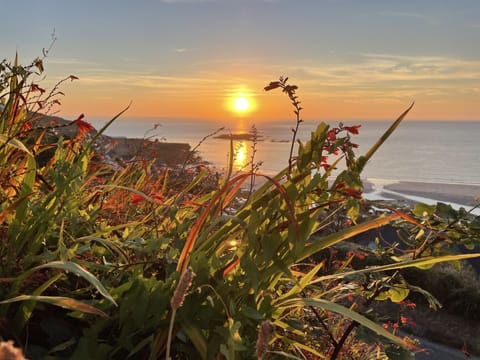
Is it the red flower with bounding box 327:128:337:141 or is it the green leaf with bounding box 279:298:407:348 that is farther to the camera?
the red flower with bounding box 327:128:337:141

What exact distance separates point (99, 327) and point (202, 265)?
0.28 metres

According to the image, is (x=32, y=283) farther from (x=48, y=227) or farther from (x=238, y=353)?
(x=238, y=353)

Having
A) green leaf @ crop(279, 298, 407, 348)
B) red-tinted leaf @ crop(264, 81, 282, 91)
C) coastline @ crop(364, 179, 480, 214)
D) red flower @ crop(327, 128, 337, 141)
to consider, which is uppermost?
red-tinted leaf @ crop(264, 81, 282, 91)

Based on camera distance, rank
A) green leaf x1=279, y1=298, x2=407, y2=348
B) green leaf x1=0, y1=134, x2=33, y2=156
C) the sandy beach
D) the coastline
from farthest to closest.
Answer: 1. the sandy beach
2. the coastline
3. green leaf x1=0, y1=134, x2=33, y2=156
4. green leaf x1=279, y1=298, x2=407, y2=348

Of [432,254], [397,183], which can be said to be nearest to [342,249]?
[432,254]

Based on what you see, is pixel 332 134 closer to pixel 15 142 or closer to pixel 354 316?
pixel 354 316

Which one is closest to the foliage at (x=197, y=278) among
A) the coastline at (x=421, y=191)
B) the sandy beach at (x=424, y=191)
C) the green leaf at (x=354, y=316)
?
the green leaf at (x=354, y=316)

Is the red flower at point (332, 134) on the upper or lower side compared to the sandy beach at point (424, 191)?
upper

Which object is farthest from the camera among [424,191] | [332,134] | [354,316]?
[424,191]

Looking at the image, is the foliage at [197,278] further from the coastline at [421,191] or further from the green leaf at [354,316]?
the coastline at [421,191]

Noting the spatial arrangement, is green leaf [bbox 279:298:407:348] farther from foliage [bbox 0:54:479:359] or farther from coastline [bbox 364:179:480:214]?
coastline [bbox 364:179:480:214]

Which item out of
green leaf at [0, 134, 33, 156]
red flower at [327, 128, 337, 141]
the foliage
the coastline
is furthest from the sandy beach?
green leaf at [0, 134, 33, 156]

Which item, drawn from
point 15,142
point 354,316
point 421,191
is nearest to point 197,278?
point 354,316

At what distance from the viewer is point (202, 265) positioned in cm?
116
